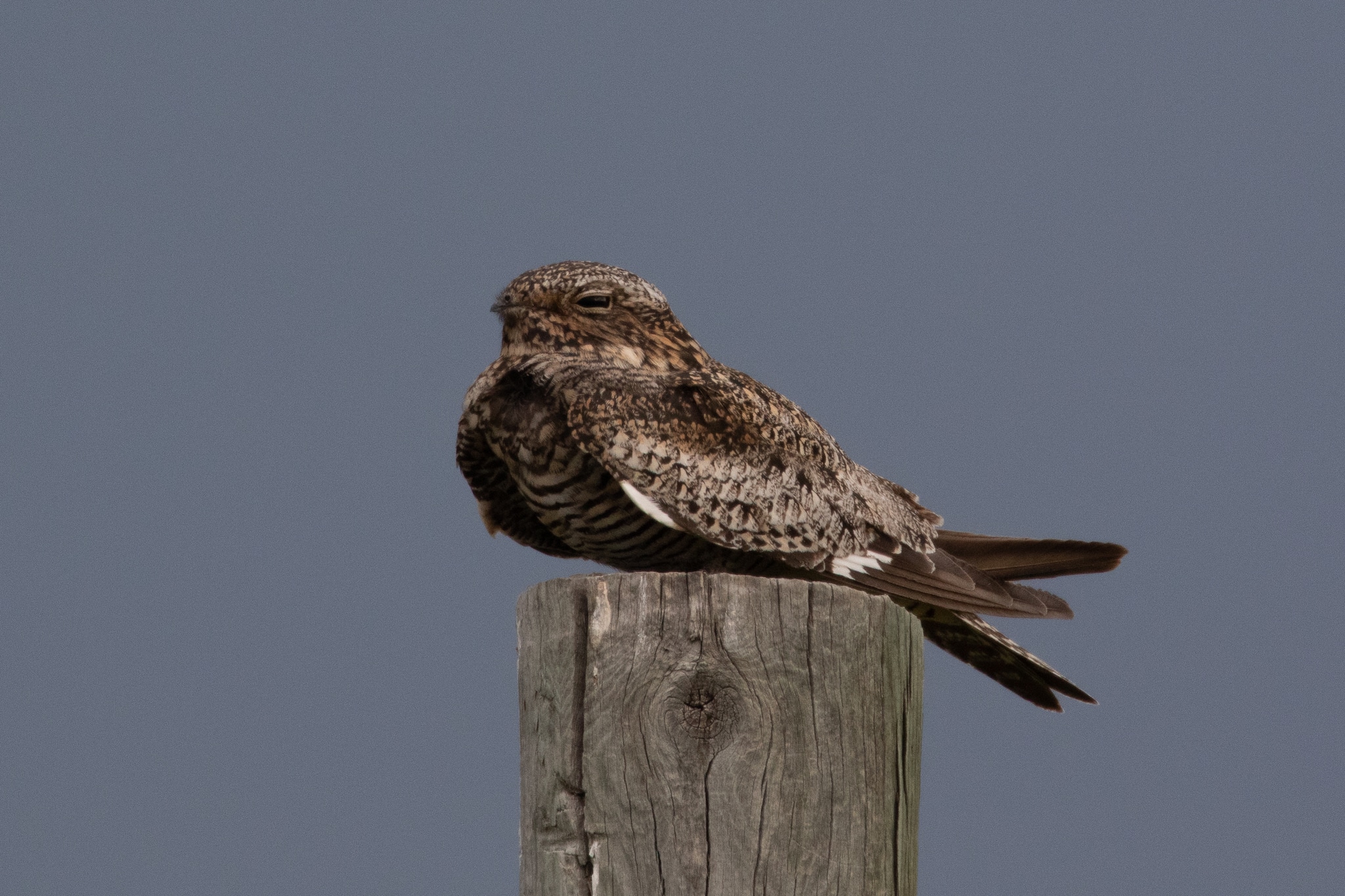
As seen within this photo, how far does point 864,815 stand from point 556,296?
205cm

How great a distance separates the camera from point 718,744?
2.62 meters

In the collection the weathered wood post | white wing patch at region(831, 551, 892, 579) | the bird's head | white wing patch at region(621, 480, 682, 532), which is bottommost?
the weathered wood post

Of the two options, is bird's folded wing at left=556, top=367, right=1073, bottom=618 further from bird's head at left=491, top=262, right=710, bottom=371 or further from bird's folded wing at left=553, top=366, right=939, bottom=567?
bird's head at left=491, top=262, right=710, bottom=371

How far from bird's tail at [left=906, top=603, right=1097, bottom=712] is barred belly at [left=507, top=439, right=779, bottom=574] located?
2.03ft

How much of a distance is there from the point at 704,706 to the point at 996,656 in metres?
1.91

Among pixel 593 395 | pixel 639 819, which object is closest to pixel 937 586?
pixel 593 395

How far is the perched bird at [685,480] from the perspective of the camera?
3855 millimetres

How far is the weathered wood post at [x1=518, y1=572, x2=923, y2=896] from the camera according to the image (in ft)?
8.49

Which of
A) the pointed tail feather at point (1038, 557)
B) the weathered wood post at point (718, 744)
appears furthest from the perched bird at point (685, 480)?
the weathered wood post at point (718, 744)

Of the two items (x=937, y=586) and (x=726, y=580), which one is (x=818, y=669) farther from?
(x=937, y=586)

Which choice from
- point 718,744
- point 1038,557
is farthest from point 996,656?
point 718,744

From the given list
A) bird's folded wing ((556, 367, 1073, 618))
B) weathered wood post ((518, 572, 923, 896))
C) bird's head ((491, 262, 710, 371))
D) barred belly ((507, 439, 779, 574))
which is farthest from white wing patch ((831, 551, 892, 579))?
weathered wood post ((518, 572, 923, 896))

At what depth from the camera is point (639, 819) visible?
A: 2598 mm

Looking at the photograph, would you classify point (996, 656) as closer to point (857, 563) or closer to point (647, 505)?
point (857, 563)
